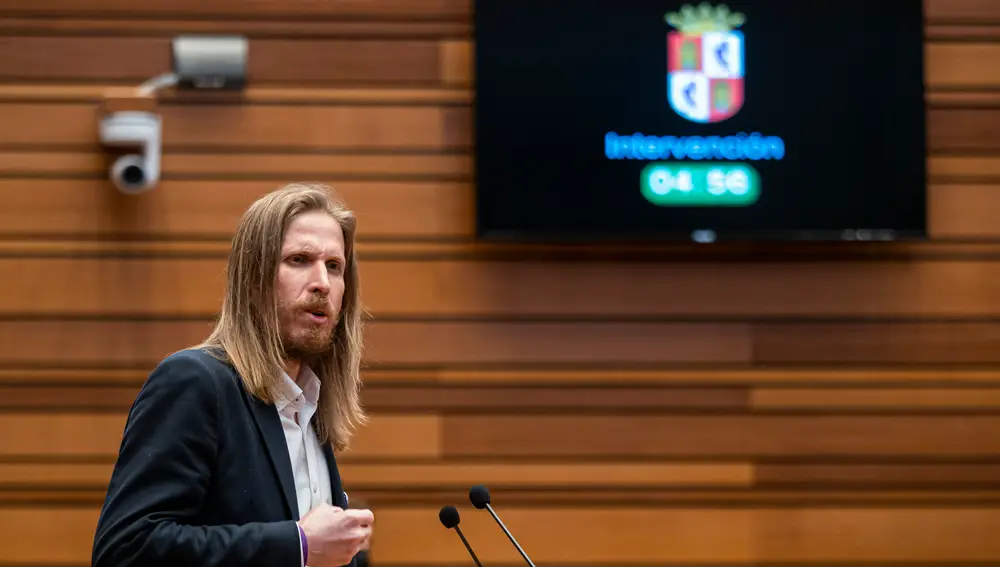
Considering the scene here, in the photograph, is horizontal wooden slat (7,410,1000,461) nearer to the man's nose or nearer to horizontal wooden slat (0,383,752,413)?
horizontal wooden slat (0,383,752,413)

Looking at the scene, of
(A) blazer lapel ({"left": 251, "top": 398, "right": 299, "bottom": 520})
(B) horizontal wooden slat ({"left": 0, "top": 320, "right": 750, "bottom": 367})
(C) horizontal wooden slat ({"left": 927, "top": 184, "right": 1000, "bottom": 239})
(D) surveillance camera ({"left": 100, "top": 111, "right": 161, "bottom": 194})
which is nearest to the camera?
(A) blazer lapel ({"left": 251, "top": 398, "right": 299, "bottom": 520})

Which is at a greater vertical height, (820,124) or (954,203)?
(820,124)

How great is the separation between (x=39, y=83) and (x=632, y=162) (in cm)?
209

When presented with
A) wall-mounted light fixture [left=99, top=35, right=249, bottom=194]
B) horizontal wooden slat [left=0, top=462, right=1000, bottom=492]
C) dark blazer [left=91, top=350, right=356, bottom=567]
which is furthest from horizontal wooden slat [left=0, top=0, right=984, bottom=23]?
dark blazer [left=91, top=350, right=356, bottom=567]

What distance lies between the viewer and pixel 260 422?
59.9 inches

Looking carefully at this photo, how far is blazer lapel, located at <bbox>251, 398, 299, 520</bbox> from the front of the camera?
1506mm

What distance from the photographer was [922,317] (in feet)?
12.4

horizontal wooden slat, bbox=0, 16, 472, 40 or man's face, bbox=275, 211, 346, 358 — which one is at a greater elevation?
horizontal wooden slat, bbox=0, 16, 472, 40

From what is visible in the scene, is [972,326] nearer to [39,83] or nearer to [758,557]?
[758,557]

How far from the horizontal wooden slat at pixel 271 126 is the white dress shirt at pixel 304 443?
212 centimetres

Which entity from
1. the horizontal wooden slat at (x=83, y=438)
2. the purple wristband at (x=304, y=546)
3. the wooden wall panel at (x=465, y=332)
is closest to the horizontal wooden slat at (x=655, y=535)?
the wooden wall panel at (x=465, y=332)

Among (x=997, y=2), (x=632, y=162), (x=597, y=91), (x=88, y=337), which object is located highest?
(x=997, y=2)

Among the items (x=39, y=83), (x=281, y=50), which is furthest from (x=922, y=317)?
(x=39, y=83)

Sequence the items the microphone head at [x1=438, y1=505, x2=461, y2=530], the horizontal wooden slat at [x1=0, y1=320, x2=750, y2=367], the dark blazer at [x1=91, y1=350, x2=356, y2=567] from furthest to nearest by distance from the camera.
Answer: the horizontal wooden slat at [x1=0, y1=320, x2=750, y2=367], the microphone head at [x1=438, y1=505, x2=461, y2=530], the dark blazer at [x1=91, y1=350, x2=356, y2=567]
